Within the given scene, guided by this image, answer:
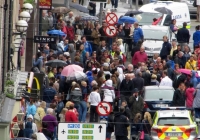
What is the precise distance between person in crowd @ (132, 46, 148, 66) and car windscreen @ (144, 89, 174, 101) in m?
5.64

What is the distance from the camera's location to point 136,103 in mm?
45031

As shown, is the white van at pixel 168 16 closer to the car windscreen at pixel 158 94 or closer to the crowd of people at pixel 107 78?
the crowd of people at pixel 107 78

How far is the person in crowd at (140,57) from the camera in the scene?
51812mm

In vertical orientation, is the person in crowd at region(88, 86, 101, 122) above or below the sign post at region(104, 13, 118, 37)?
below

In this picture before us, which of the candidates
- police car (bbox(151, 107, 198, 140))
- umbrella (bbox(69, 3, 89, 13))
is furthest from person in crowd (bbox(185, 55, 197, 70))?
umbrella (bbox(69, 3, 89, 13))

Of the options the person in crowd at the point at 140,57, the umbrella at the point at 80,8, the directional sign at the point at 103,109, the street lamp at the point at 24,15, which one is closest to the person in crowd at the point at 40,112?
the directional sign at the point at 103,109

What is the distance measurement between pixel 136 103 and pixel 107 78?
8.44 ft

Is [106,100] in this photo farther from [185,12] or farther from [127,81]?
[185,12]

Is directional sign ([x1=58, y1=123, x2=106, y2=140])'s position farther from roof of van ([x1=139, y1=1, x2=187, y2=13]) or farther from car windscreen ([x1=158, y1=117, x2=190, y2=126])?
roof of van ([x1=139, y1=1, x2=187, y2=13])

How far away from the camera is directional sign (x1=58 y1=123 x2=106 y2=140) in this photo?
127 ft

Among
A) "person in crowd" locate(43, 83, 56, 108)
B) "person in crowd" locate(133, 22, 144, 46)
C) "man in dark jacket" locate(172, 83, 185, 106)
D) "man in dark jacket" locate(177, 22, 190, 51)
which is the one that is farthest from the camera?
"man in dark jacket" locate(177, 22, 190, 51)

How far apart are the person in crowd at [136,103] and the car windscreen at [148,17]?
15.7m

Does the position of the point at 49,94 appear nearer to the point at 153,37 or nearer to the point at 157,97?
the point at 157,97

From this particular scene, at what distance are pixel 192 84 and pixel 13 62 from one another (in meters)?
7.00
